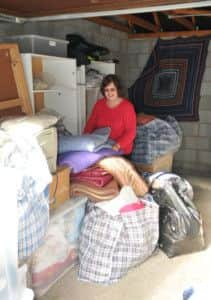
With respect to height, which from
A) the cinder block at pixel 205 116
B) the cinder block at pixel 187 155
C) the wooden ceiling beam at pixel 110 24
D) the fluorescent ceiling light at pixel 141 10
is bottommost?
the cinder block at pixel 187 155

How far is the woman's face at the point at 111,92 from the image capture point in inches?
123

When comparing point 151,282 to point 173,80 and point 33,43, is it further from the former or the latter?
point 173,80

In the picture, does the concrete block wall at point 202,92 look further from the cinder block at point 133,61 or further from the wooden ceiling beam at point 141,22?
the wooden ceiling beam at point 141,22

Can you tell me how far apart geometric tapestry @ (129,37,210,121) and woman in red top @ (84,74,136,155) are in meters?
1.89

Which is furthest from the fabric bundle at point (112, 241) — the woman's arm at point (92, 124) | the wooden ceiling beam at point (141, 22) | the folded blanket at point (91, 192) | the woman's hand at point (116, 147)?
the wooden ceiling beam at point (141, 22)

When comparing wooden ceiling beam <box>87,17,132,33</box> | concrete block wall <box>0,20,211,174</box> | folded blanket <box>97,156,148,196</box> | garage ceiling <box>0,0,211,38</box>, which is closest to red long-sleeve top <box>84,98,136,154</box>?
folded blanket <box>97,156,148,196</box>

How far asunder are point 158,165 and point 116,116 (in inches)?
38.6

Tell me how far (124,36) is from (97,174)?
10.0ft

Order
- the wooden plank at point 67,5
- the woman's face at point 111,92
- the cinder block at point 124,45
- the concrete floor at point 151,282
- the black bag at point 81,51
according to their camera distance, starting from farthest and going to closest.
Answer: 1. the cinder block at point 124,45
2. the black bag at point 81,51
3. the woman's face at point 111,92
4. the wooden plank at point 67,5
5. the concrete floor at point 151,282

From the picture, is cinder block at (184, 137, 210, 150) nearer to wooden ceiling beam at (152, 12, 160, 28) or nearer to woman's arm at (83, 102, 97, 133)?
wooden ceiling beam at (152, 12, 160, 28)

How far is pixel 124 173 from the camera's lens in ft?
8.99

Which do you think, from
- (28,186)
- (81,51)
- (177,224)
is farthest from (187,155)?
(28,186)

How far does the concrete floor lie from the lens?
220cm

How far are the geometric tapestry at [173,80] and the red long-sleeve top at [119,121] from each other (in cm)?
188
